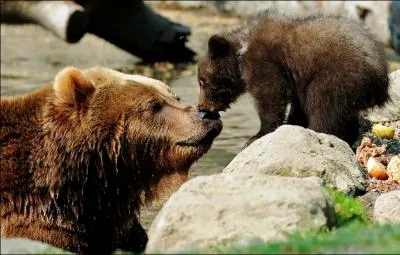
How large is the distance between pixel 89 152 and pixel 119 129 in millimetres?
271

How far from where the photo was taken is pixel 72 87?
634cm

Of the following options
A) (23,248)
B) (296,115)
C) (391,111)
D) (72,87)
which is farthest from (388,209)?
(391,111)

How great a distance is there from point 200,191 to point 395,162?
2964mm

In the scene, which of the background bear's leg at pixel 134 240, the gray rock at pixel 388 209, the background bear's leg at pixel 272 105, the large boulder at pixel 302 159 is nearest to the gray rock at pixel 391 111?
the background bear's leg at pixel 272 105

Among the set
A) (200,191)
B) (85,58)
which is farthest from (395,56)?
(200,191)

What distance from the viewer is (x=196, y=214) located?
17.2 ft

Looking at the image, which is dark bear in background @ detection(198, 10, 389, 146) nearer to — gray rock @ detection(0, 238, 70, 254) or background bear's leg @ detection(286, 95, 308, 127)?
background bear's leg @ detection(286, 95, 308, 127)

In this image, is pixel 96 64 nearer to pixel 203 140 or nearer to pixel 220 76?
pixel 220 76

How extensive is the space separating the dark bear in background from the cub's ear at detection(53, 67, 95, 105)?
284 centimetres

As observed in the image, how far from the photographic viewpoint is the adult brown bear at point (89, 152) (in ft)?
20.7

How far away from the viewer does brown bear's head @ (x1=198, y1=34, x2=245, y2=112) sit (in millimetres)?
10102

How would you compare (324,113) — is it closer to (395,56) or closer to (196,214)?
(196,214)

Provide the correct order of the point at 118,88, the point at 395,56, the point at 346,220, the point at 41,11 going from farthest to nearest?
the point at 395,56, the point at 41,11, the point at 118,88, the point at 346,220

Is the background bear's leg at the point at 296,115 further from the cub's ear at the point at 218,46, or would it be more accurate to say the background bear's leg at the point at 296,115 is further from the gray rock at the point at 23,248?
the gray rock at the point at 23,248
